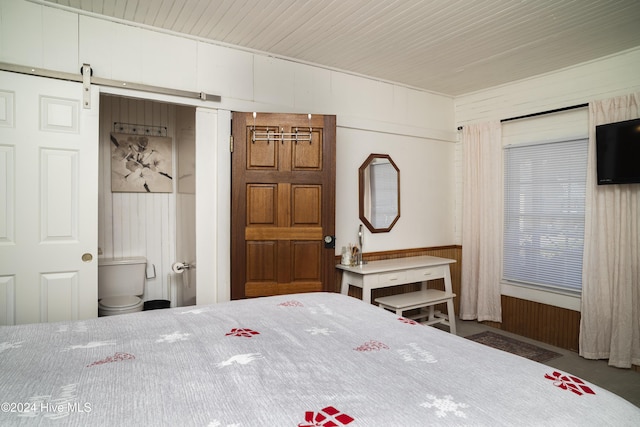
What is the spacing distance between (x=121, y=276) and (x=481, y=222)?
392 cm

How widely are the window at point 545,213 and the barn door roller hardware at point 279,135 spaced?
2431 millimetres

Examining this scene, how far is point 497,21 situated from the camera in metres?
2.82

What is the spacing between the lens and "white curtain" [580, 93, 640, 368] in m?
3.23

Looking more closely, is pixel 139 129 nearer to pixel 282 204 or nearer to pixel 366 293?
pixel 282 204

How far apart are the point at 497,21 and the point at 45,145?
3.36 m

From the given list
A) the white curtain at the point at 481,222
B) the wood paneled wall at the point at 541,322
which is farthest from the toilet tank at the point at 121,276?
the wood paneled wall at the point at 541,322

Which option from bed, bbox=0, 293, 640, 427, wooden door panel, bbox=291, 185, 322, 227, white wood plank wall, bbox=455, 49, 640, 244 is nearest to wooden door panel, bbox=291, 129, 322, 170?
wooden door panel, bbox=291, 185, 322, 227

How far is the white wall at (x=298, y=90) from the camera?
2622 millimetres

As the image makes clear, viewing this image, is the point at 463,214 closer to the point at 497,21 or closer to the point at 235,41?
the point at 497,21

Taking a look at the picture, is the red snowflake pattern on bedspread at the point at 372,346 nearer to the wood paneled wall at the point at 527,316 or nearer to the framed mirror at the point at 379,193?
the wood paneled wall at the point at 527,316

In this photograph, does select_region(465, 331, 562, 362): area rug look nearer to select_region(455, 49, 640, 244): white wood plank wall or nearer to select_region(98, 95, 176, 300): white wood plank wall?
select_region(455, 49, 640, 244): white wood plank wall

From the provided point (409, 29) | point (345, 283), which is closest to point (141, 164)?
point (345, 283)

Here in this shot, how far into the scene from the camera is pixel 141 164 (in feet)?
12.9

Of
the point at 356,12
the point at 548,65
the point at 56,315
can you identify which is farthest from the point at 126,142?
the point at 548,65
